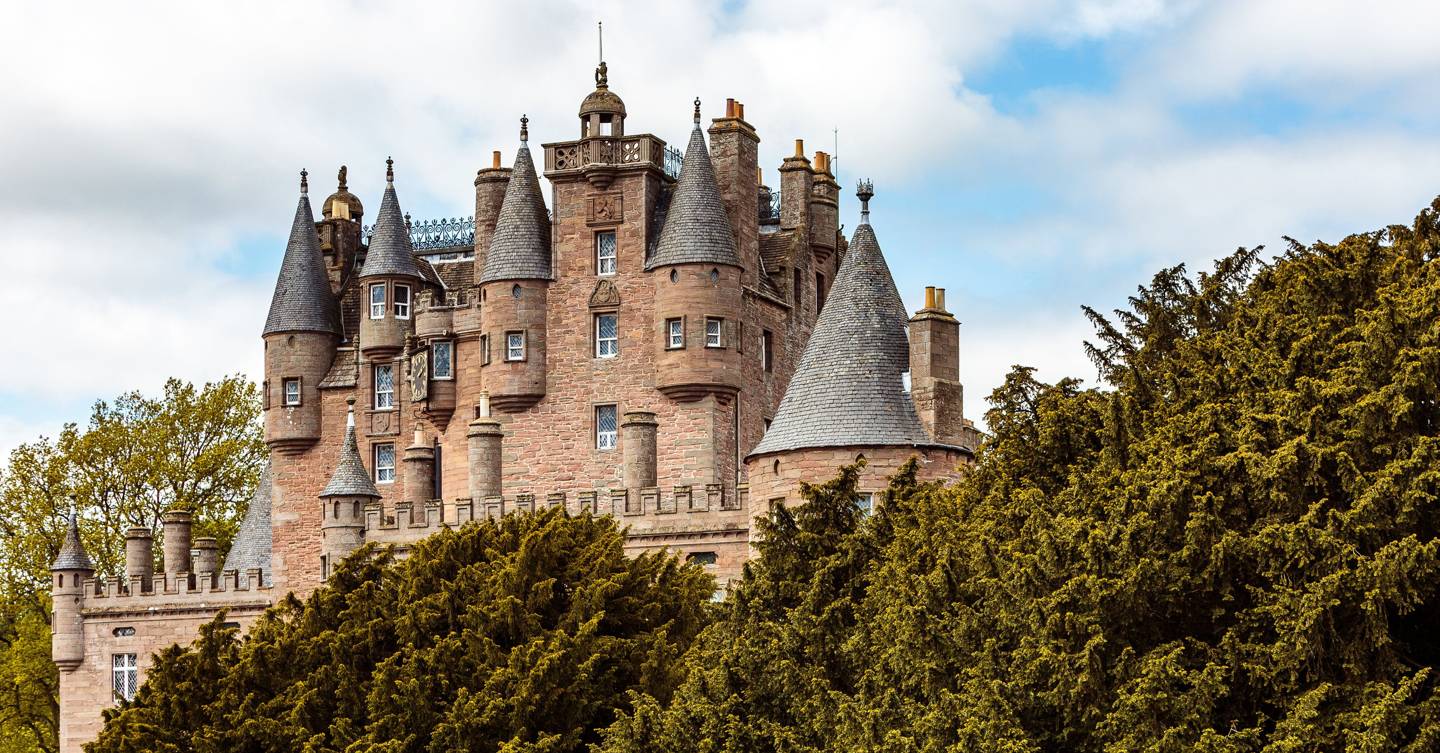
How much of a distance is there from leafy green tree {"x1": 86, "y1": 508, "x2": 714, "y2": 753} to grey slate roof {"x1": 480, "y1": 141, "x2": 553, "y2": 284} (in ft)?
43.1

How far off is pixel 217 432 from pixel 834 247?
19.6 meters

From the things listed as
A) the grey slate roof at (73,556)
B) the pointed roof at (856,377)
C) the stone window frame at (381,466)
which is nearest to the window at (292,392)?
the stone window frame at (381,466)

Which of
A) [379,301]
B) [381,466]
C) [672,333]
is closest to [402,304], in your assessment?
[379,301]

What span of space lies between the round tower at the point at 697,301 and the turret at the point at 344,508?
6801 mm

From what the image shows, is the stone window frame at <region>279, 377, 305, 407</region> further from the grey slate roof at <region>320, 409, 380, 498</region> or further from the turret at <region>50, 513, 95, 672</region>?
the turret at <region>50, 513, 95, 672</region>

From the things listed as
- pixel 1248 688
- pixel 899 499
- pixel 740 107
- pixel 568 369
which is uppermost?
pixel 740 107

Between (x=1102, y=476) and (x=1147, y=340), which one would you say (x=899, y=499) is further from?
(x=1102, y=476)

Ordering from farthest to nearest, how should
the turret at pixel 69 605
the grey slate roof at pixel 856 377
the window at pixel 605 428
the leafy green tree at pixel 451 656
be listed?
the turret at pixel 69 605
the window at pixel 605 428
the grey slate roof at pixel 856 377
the leafy green tree at pixel 451 656

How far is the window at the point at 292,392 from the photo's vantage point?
61.6 m

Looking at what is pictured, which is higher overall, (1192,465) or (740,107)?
(740,107)

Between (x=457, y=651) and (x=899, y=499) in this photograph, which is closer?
(x=899, y=499)

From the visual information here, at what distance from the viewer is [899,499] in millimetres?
37125

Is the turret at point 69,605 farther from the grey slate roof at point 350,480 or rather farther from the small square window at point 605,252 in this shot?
the small square window at point 605,252

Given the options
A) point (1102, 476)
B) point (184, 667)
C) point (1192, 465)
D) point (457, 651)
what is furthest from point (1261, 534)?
point (184, 667)
